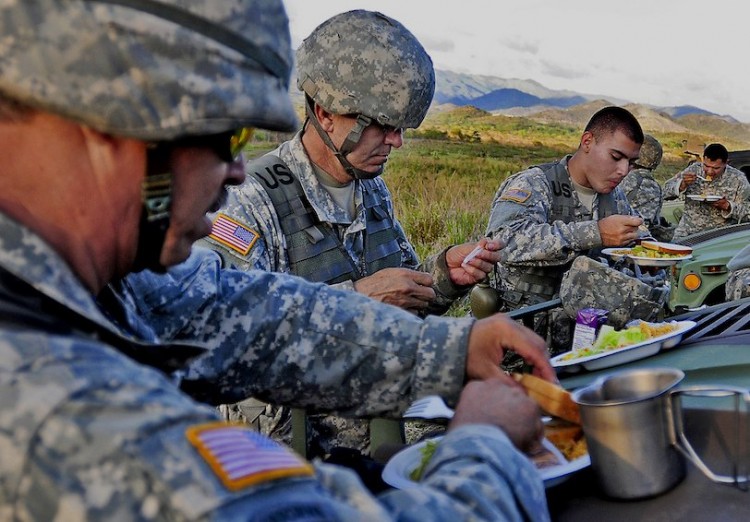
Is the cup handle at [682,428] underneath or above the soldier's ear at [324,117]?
underneath

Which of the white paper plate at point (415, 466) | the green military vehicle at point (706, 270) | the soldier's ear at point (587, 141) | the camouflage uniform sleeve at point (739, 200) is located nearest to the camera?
the white paper plate at point (415, 466)

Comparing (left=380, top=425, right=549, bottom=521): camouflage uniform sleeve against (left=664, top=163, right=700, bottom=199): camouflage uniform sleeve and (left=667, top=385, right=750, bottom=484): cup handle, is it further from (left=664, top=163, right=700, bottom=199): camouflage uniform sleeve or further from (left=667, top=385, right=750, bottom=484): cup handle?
(left=664, top=163, right=700, bottom=199): camouflage uniform sleeve

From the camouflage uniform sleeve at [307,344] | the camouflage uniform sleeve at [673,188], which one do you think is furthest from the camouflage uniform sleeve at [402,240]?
the camouflage uniform sleeve at [673,188]

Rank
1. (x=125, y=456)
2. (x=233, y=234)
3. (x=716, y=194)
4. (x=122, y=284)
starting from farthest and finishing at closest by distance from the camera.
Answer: (x=716, y=194), (x=233, y=234), (x=122, y=284), (x=125, y=456)

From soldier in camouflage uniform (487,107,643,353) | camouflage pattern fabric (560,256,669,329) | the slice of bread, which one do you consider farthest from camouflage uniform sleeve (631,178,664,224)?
the slice of bread

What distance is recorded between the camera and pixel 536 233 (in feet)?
15.7

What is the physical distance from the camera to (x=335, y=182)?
3.21 m

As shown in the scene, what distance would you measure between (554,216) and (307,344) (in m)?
3.59

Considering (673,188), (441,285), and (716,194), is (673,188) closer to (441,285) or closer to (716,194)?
(716,194)

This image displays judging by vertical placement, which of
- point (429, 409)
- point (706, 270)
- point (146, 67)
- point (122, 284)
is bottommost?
point (706, 270)

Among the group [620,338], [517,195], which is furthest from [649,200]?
[620,338]

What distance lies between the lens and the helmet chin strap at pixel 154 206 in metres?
1.16

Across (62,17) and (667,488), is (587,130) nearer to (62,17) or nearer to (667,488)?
(667,488)

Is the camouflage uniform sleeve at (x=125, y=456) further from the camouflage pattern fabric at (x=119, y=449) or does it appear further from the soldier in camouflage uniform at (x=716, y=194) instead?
the soldier in camouflage uniform at (x=716, y=194)
